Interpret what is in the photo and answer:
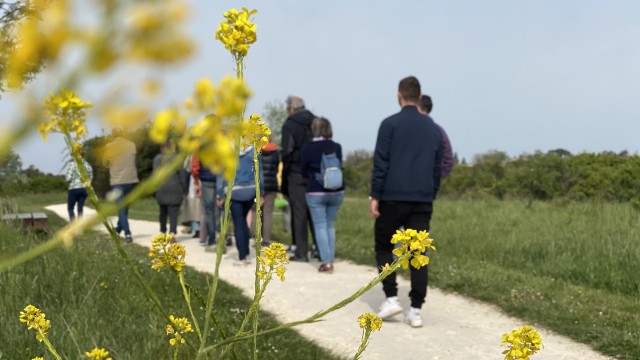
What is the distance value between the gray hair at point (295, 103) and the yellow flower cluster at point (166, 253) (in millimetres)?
6163

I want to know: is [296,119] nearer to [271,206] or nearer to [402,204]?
[271,206]

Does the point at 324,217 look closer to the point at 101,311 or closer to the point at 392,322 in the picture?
the point at 392,322

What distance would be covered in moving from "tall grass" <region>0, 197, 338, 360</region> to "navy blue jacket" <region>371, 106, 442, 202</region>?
146 centimetres

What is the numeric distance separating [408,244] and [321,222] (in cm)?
565

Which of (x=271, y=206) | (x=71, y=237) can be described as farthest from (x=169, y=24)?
(x=271, y=206)

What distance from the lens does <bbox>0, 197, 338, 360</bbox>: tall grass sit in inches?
138

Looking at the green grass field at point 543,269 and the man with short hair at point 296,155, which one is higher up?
the man with short hair at point 296,155

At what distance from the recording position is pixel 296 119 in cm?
793

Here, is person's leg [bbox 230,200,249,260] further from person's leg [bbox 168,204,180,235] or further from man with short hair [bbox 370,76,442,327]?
man with short hair [bbox 370,76,442,327]

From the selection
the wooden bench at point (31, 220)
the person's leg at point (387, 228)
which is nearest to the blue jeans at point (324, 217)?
the person's leg at point (387, 228)

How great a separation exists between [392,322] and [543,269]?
2.82 meters

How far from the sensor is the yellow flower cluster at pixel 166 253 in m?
1.84

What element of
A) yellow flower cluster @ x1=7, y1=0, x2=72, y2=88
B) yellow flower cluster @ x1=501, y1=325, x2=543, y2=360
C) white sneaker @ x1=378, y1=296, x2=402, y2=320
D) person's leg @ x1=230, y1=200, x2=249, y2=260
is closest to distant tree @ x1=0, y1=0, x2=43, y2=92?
yellow flower cluster @ x1=7, y1=0, x2=72, y2=88

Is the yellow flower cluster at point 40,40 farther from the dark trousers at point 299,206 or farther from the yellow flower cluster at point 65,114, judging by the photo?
the dark trousers at point 299,206
